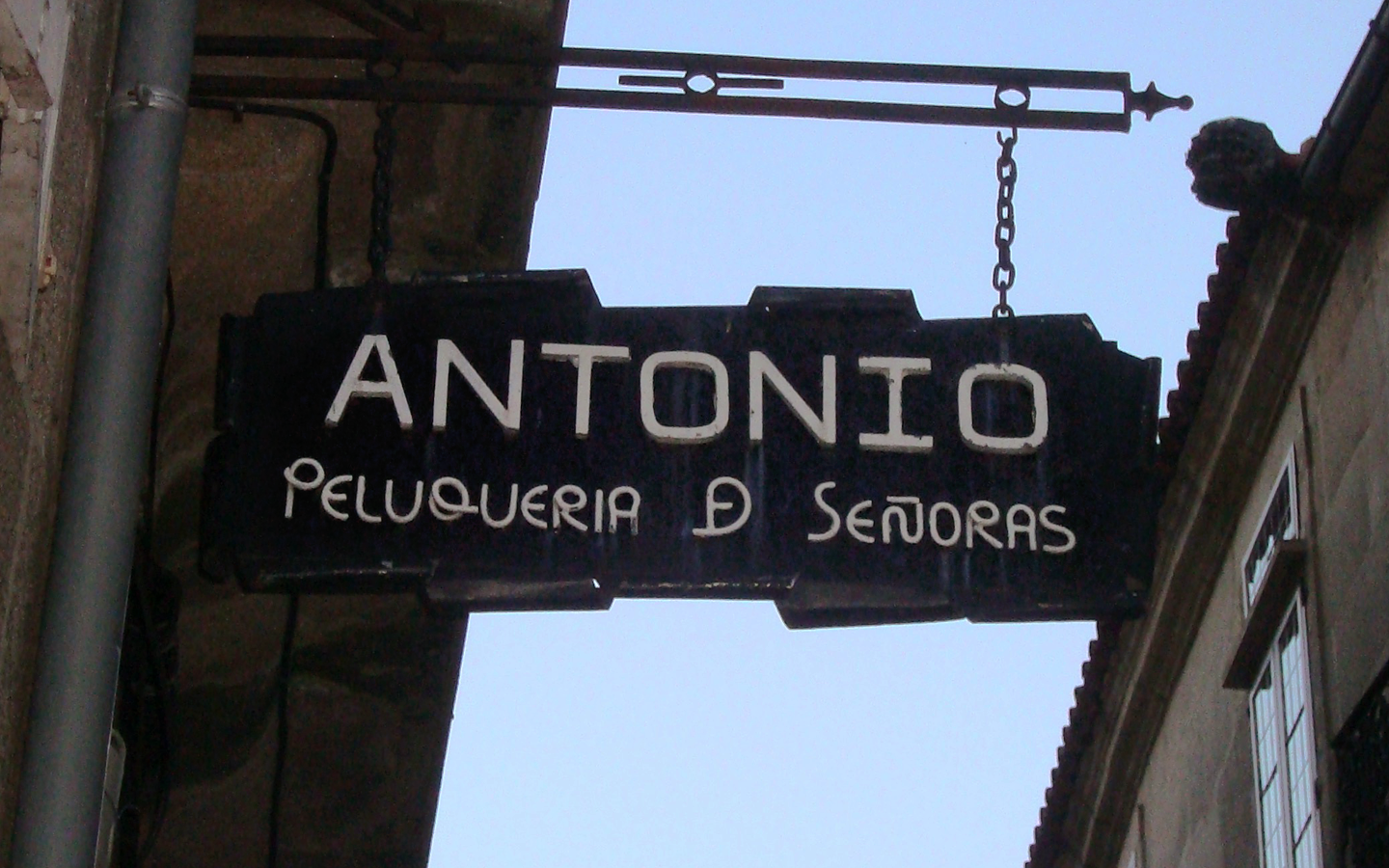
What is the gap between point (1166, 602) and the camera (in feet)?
38.4

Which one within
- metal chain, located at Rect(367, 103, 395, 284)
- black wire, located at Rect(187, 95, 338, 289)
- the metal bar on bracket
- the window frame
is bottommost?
metal chain, located at Rect(367, 103, 395, 284)

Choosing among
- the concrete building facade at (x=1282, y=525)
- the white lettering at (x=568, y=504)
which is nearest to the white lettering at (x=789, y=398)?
the white lettering at (x=568, y=504)

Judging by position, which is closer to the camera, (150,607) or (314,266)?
(150,607)

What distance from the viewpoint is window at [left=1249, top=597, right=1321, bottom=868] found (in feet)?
30.1

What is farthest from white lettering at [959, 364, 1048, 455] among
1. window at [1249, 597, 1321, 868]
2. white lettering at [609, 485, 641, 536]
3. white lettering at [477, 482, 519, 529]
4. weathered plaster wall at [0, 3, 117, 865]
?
window at [1249, 597, 1321, 868]

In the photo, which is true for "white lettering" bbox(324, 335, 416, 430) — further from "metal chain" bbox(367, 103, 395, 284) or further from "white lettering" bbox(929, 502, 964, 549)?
"white lettering" bbox(929, 502, 964, 549)

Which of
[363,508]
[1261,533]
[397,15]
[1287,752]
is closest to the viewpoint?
[363,508]

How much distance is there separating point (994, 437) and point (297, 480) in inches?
63.9

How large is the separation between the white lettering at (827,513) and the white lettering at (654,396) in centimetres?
27

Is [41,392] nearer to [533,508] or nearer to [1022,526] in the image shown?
[533,508]

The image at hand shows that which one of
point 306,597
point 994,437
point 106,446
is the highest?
point 306,597

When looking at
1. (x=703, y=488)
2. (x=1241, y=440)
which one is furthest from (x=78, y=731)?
(x=1241, y=440)

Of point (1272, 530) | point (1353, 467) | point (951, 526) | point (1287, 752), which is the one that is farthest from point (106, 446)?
point (1272, 530)

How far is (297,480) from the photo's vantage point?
17.0ft
